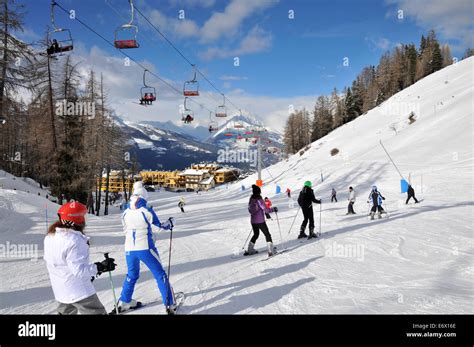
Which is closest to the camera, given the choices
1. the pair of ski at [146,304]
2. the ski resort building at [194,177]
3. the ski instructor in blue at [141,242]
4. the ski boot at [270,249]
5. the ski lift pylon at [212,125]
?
the ski instructor in blue at [141,242]

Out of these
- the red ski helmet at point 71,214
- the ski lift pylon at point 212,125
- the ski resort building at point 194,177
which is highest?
the ski lift pylon at point 212,125

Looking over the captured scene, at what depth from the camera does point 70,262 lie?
311cm

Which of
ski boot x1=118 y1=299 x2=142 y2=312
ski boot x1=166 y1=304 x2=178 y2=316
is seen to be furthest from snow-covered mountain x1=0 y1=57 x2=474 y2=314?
A: ski boot x1=166 y1=304 x2=178 y2=316

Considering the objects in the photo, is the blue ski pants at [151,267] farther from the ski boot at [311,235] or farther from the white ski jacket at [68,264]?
the ski boot at [311,235]

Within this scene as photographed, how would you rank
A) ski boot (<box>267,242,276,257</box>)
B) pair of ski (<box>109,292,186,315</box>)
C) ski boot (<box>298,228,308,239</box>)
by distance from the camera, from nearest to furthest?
pair of ski (<box>109,292,186,315</box>) < ski boot (<box>267,242,276,257</box>) < ski boot (<box>298,228,308,239</box>)

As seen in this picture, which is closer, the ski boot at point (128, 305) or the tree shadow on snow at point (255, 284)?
the ski boot at point (128, 305)

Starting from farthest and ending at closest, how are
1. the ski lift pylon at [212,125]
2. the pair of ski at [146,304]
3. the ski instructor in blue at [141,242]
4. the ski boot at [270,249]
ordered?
the ski lift pylon at [212,125], the ski boot at [270,249], the pair of ski at [146,304], the ski instructor in blue at [141,242]

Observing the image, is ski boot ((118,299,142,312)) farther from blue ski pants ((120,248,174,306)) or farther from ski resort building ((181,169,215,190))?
ski resort building ((181,169,215,190))

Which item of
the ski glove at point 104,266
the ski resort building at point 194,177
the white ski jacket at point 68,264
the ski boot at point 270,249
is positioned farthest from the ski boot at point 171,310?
the ski resort building at point 194,177

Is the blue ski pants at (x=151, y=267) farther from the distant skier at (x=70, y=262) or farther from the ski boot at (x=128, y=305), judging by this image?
the distant skier at (x=70, y=262)

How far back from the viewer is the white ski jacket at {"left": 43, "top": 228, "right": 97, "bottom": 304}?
10.2ft

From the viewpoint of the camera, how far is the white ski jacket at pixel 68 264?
3.11 m

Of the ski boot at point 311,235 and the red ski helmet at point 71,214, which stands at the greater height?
the red ski helmet at point 71,214
